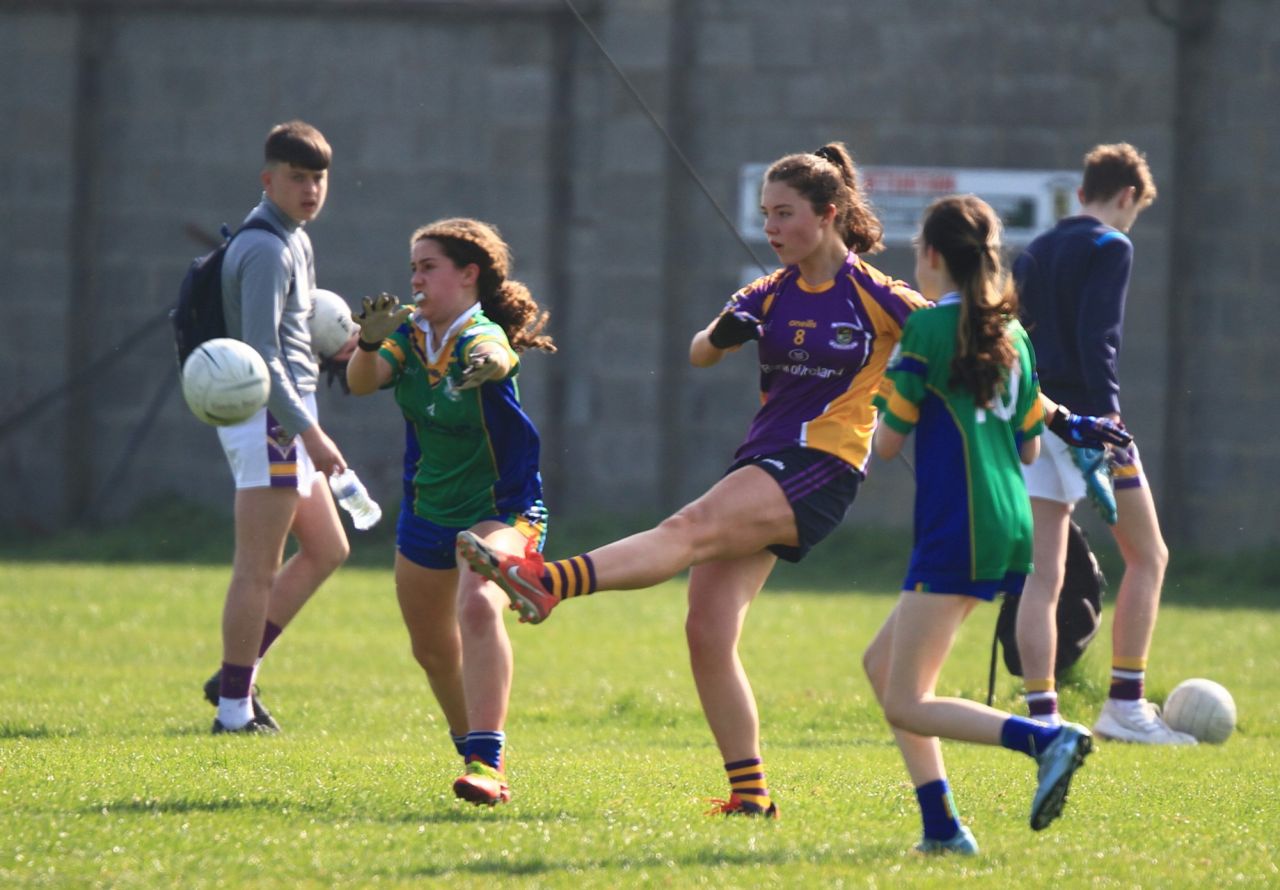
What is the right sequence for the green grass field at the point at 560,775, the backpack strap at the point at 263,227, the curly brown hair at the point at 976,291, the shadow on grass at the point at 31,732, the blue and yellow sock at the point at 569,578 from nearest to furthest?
the green grass field at the point at 560,775 → the curly brown hair at the point at 976,291 → the blue and yellow sock at the point at 569,578 → the shadow on grass at the point at 31,732 → the backpack strap at the point at 263,227

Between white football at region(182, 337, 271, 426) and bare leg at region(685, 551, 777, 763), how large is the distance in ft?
5.55

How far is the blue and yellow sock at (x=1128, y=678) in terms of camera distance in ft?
23.8

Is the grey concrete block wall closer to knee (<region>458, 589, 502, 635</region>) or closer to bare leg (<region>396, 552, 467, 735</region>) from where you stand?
bare leg (<region>396, 552, 467, 735</region>)

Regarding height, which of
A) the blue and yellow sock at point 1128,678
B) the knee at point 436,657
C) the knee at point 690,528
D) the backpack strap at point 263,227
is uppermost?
the backpack strap at point 263,227

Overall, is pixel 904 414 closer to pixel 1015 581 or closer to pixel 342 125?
pixel 1015 581

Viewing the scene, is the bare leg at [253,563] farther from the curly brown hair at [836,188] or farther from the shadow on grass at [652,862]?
the shadow on grass at [652,862]

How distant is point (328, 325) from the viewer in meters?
7.21

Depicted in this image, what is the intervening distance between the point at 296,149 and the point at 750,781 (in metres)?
3.18

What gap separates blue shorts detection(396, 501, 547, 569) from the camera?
17.8 ft

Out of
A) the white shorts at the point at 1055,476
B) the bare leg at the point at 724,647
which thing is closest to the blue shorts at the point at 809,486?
the bare leg at the point at 724,647

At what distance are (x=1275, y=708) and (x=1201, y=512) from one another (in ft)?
22.2

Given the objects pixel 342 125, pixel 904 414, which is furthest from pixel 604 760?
pixel 342 125

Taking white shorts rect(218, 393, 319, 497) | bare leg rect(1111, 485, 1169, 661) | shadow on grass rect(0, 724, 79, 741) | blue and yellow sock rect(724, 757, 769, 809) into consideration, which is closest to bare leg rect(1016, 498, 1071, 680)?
bare leg rect(1111, 485, 1169, 661)

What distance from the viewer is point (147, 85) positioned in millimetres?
15281
